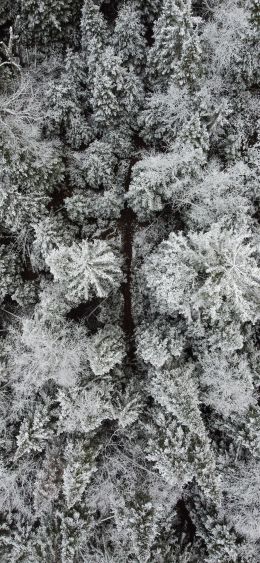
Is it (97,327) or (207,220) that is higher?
(207,220)

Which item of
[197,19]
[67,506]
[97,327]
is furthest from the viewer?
[97,327]

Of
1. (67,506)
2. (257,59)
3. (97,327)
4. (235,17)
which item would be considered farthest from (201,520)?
(235,17)

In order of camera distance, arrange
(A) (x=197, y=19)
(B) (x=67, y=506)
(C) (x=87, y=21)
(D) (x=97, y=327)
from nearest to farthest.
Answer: (A) (x=197, y=19) < (B) (x=67, y=506) < (C) (x=87, y=21) < (D) (x=97, y=327)

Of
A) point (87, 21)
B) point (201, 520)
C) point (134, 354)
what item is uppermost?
point (87, 21)

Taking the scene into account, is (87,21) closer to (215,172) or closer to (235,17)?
(235,17)

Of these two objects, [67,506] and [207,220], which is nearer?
[67,506]

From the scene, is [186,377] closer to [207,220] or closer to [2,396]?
[207,220]

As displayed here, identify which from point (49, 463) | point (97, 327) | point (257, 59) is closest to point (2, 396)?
point (49, 463)
